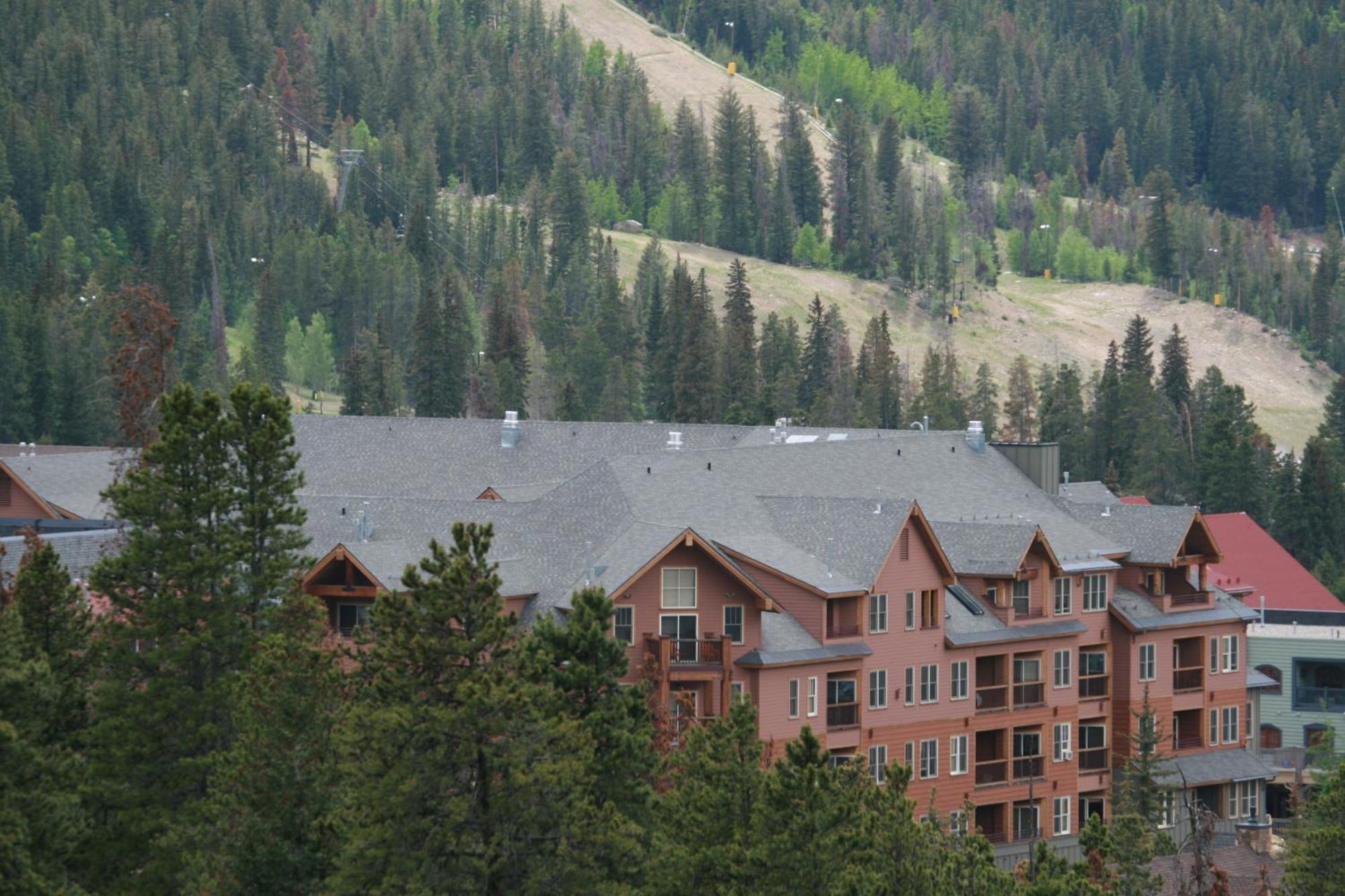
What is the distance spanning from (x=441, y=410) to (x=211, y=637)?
323 ft

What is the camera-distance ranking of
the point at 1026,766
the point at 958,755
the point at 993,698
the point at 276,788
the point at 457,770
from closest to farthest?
the point at 457,770, the point at 276,788, the point at 958,755, the point at 993,698, the point at 1026,766

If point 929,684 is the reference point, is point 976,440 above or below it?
above

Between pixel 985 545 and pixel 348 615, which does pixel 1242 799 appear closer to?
pixel 985 545

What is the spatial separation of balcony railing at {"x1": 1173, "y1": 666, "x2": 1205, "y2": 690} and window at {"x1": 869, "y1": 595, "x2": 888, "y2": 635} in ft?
57.1

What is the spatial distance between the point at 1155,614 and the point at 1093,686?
3883 mm

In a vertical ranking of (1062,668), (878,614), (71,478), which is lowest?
(1062,668)

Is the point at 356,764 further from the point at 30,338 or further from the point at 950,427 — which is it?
the point at 950,427

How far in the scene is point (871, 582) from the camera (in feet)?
236

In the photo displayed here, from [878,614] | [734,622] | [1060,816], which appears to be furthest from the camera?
[1060,816]

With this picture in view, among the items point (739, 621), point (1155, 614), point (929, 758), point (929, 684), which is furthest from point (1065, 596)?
point (739, 621)

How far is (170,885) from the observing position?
50656 mm

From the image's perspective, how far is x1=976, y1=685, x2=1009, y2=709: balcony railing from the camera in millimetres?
78188

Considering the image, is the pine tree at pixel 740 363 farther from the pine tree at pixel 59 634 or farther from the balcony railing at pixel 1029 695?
the pine tree at pixel 59 634

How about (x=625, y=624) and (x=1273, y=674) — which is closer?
(x=625, y=624)
